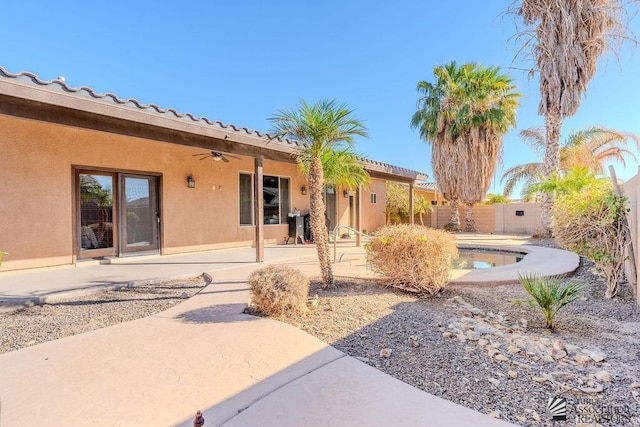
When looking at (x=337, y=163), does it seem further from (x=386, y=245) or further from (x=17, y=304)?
(x=17, y=304)

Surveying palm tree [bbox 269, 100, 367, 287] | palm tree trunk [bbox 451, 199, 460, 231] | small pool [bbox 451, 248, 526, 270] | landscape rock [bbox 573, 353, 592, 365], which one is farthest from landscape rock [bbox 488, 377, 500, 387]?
palm tree trunk [bbox 451, 199, 460, 231]

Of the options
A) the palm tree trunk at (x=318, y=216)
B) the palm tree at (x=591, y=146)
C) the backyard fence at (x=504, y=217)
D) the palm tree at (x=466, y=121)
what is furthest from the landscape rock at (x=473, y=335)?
the backyard fence at (x=504, y=217)

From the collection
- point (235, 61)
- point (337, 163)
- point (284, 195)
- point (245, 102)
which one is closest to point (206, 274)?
point (337, 163)

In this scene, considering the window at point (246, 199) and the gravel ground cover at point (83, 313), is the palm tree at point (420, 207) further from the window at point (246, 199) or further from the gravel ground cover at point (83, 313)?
the gravel ground cover at point (83, 313)

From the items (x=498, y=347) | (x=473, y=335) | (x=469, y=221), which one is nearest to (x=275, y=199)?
(x=473, y=335)

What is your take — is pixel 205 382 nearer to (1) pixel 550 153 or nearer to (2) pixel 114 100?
(2) pixel 114 100

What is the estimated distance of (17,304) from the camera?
456 centimetres

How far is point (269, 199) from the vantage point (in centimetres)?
1193

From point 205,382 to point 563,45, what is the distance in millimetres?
15321

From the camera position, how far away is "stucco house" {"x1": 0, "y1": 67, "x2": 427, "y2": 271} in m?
5.28

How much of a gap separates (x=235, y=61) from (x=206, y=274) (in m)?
10.6

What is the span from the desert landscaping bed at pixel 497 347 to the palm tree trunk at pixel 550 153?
1008 cm

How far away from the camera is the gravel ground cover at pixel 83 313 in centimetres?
367

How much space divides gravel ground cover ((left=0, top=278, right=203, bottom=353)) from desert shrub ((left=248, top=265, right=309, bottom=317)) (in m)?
1.55
